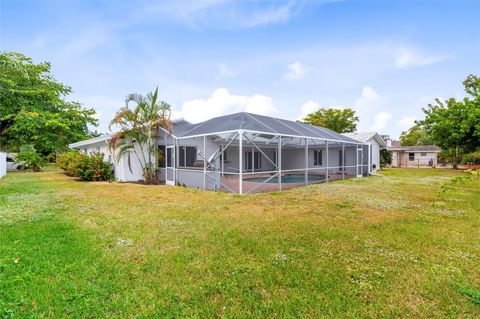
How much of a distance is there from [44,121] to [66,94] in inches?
259

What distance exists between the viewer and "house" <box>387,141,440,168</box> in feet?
113

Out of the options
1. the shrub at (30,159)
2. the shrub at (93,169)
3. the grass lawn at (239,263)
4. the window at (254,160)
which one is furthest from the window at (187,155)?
the shrub at (30,159)

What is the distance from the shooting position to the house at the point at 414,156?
34375mm

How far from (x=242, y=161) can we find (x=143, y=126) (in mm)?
5757

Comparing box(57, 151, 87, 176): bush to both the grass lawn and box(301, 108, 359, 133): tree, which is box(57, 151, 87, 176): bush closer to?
the grass lawn

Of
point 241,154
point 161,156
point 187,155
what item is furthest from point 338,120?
point 241,154

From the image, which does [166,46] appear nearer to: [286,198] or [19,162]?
[286,198]

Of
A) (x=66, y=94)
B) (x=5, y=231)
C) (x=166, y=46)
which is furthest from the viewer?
(x=66, y=94)

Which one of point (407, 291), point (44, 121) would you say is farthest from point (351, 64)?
point (44, 121)

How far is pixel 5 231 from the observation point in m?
4.97

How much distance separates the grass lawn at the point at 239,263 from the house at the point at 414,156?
111ft

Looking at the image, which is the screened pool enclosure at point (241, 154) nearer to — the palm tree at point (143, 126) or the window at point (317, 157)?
the window at point (317, 157)

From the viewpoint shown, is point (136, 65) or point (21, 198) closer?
point (21, 198)

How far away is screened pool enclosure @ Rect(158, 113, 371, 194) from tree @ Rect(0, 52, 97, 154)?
14.6 metres
